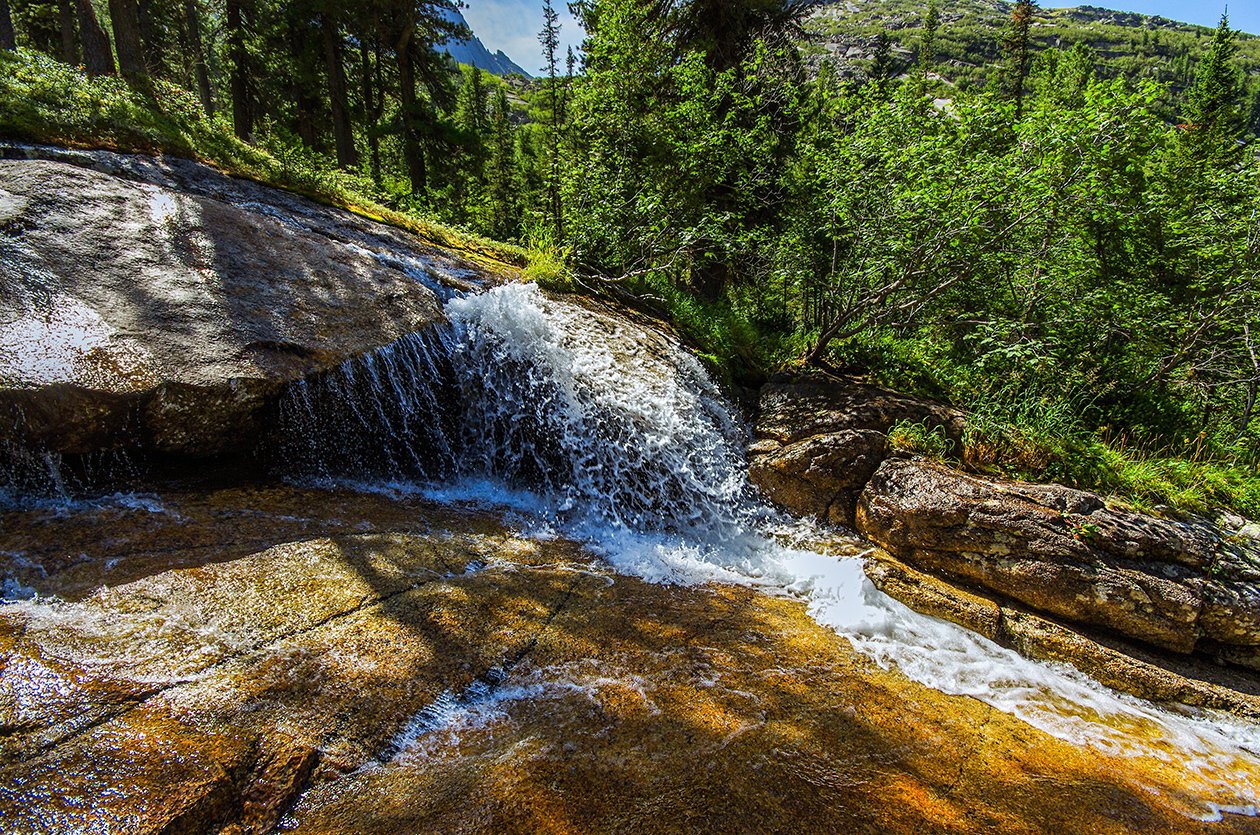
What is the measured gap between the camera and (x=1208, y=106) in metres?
22.3

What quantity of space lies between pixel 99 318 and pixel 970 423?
335 inches

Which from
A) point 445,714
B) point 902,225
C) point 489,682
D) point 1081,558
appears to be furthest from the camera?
point 902,225

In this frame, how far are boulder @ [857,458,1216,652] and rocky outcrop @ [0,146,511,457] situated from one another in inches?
230

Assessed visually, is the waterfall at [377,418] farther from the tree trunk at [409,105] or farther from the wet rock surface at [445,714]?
the tree trunk at [409,105]

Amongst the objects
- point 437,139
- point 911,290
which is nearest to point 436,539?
point 911,290

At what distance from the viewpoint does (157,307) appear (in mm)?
4398

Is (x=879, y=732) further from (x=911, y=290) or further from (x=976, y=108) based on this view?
(x=976, y=108)

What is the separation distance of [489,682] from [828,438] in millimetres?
4650

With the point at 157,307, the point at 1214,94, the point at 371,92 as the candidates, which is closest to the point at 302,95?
the point at 371,92

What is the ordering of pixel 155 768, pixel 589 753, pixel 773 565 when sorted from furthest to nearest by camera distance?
pixel 773 565 → pixel 589 753 → pixel 155 768

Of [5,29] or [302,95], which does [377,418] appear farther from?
[302,95]

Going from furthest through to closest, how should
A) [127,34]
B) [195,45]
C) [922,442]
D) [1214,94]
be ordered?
[1214,94] → [195,45] → [127,34] → [922,442]

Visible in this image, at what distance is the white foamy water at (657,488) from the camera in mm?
3766

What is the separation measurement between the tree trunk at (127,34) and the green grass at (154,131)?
152cm
